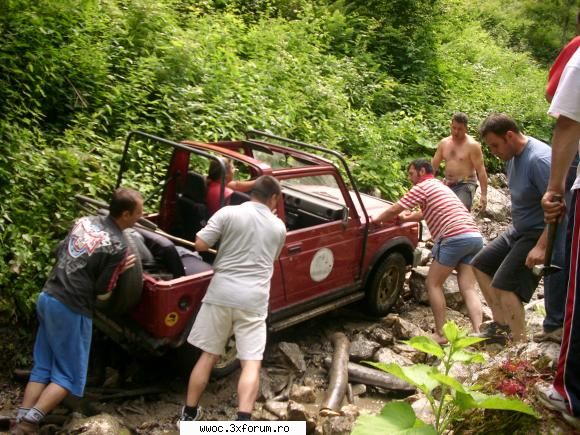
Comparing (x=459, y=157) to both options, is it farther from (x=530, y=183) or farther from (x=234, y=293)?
(x=234, y=293)

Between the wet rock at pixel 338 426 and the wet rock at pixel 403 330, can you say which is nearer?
the wet rock at pixel 338 426

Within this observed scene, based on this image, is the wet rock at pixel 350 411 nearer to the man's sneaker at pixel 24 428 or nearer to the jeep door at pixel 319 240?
the jeep door at pixel 319 240

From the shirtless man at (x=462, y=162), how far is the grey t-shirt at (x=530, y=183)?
2.98 meters

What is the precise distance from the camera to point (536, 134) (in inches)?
555

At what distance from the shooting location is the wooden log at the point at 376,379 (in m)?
5.47

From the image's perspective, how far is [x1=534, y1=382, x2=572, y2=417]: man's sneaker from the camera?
260 centimetres

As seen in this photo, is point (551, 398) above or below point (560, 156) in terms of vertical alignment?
below

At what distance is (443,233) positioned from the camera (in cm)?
609

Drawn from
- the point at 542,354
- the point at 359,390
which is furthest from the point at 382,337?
the point at 542,354

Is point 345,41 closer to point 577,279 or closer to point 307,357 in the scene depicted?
point 307,357

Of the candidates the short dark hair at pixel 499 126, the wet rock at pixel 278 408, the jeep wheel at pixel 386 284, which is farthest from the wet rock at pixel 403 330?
the short dark hair at pixel 499 126

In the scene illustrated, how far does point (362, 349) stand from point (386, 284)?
104 centimetres

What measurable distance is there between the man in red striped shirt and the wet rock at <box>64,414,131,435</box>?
3.11 meters

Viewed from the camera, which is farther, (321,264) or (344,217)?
(344,217)
